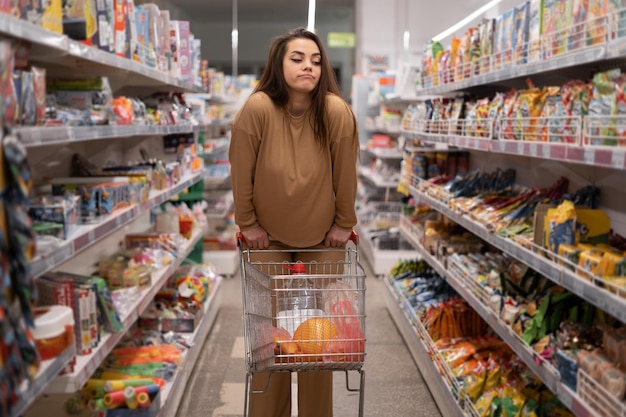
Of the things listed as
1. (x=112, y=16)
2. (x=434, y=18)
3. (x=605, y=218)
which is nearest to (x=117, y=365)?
(x=112, y=16)

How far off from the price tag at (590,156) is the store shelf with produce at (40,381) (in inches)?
66.3

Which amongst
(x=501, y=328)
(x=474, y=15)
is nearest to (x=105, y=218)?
(x=501, y=328)

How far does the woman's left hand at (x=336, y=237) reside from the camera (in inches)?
113

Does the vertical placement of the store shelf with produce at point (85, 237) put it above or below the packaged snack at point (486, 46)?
below

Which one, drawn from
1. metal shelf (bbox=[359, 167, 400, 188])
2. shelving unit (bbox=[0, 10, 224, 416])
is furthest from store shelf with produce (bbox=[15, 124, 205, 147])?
metal shelf (bbox=[359, 167, 400, 188])

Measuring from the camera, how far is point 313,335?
2250 millimetres

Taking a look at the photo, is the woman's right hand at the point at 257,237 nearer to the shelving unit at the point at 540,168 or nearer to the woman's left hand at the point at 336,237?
the woman's left hand at the point at 336,237

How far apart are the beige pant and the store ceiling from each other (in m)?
11.2

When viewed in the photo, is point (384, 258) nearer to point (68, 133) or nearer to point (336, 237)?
point (336, 237)

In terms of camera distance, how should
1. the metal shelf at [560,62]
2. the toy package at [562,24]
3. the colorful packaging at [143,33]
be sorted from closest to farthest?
the metal shelf at [560,62], the toy package at [562,24], the colorful packaging at [143,33]

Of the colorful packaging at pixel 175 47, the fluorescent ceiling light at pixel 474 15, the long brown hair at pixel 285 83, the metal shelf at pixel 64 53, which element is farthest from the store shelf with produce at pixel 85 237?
the fluorescent ceiling light at pixel 474 15

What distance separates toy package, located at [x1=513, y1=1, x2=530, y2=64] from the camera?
9.42 feet

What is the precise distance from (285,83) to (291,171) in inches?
14.7

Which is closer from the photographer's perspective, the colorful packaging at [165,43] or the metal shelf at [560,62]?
the metal shelf at [560,62]
